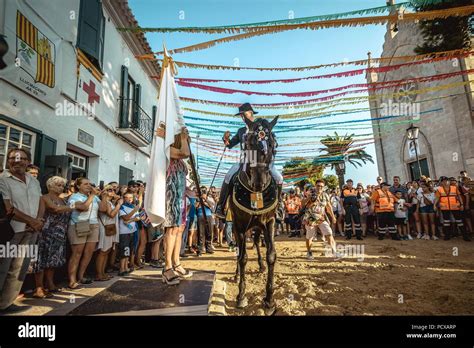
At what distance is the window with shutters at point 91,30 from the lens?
7.22 meters

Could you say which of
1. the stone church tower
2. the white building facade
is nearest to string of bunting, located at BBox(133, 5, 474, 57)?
the white building facade

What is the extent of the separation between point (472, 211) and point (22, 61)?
1517 centimetres

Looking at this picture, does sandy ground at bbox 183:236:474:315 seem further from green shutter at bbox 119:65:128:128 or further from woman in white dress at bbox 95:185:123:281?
green shutter at bbox 119:65:128:128

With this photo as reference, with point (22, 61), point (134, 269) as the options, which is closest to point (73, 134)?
point (22, 61)

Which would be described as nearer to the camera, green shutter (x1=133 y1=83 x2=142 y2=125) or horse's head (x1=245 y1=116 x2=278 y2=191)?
horse's head (x1=245 y1=116 x2=278 y2=191)

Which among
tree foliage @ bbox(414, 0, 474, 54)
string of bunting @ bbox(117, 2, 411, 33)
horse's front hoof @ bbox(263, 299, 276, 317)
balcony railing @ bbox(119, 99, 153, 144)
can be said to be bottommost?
horse's front hoof @ bbox(263, 299, 276, 317)

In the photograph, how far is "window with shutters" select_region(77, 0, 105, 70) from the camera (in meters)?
7.22

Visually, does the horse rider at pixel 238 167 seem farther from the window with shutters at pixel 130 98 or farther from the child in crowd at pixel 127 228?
the window with shutters at pixel 130 98

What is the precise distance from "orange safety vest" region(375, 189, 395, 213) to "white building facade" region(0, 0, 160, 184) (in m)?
9.98

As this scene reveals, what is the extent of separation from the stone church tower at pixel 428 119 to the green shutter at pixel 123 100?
11.1 metres

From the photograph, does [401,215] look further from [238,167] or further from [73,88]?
[73,88]
